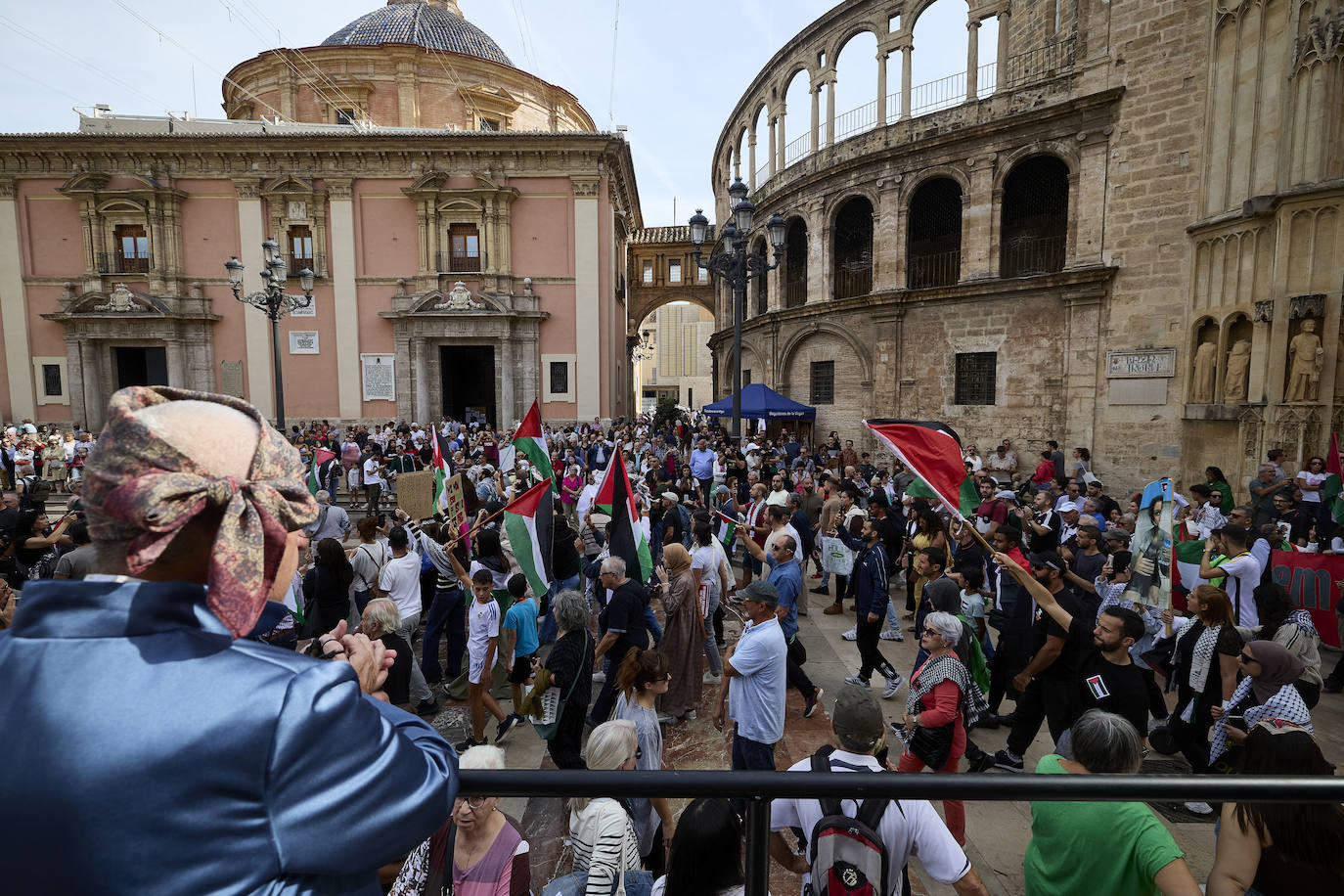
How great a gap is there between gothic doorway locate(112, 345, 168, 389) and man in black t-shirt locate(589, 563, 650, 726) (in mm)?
29107

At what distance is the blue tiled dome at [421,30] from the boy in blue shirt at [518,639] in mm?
31411

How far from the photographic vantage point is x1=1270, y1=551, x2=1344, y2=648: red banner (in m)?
6.57

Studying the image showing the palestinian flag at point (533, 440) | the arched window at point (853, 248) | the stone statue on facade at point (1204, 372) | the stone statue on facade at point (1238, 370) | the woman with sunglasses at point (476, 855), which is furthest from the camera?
the arched window at point (853, 248)

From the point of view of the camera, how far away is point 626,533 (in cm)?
629

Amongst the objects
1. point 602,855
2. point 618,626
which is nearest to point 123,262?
point 618,626

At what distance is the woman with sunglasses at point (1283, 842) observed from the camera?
2.26 meters

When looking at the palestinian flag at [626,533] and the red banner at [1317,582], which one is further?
the red banner at [1317,582]

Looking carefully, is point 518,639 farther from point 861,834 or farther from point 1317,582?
point 1317,582

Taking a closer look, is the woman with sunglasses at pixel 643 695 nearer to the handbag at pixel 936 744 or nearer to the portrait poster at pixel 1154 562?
the handbag at pixel 936 744

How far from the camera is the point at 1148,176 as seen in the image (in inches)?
616

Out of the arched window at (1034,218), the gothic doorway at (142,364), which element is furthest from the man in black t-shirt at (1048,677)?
the gothic doorway at (142,364)

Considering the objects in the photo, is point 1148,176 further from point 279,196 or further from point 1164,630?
point 279,196

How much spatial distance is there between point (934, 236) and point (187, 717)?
933 inches

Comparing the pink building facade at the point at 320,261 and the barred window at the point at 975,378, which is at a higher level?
the pink building facade at the point at 320,261
